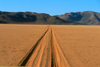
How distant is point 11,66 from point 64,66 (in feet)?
6.17

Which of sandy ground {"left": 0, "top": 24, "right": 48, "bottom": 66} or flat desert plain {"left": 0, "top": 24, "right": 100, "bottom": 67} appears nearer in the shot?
flat desert plain {"left": 0, "top": 24, "right": 100, "bottom": 67}

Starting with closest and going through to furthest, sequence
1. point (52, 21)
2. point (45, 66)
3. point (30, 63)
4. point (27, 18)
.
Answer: point (45, 66)
point (30, 63)
point (52, 21)
point (27, 18)

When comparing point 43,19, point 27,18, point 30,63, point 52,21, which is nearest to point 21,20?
point 27,18

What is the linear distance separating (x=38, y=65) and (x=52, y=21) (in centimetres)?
14540

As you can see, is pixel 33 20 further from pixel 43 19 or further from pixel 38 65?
pixel 38 65

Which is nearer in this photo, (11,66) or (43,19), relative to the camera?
(11,66)

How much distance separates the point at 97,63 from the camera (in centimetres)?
552

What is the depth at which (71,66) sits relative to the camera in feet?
16.4

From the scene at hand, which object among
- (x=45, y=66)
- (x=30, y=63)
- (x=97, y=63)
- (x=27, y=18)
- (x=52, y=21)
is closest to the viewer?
(x=45, y=66)

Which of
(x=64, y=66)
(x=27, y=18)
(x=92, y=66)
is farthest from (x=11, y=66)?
(x=27, y=18)

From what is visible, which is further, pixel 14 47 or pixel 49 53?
pixel 14 47

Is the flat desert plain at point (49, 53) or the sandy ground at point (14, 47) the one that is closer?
the flat desert plain at point (49, 53)

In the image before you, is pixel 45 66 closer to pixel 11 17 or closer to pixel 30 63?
pixel 30 63

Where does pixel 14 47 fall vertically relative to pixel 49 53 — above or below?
below
